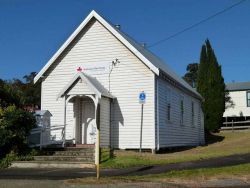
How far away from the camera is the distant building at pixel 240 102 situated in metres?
57.6

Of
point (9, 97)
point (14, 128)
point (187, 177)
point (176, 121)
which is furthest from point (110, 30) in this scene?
point (187, 177)

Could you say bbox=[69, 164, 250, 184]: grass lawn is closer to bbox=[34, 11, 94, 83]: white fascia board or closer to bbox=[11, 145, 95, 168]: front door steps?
bbox=[11, 145, 95, 168]: front door steps

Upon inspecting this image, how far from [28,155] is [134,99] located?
21.3 ft

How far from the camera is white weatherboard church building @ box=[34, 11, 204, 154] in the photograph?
24531 mm

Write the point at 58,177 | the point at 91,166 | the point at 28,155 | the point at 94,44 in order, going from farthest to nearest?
the point at 94,44, the point at 28,155, the point at 91,166, the point at 58,177

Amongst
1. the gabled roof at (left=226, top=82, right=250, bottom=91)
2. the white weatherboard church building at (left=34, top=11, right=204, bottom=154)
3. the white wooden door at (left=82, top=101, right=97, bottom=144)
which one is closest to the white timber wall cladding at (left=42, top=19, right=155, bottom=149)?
the white weatherboard church building at (left=34, top=11, right=204, bottom=154)

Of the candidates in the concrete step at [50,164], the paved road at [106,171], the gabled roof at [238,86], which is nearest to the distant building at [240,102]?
the gabled roof at [238,86]

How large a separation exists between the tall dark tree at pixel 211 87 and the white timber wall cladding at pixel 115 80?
78.9 feet

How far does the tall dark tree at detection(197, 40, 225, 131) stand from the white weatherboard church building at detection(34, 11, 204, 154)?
70.2ft

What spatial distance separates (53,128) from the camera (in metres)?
25.8

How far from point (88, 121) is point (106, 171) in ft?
28.1

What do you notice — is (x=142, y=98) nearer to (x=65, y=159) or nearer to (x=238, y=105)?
(x=65, y=159)

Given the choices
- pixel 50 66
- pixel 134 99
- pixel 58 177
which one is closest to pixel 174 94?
pixel 134 99

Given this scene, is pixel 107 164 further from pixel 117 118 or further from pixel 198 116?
pixel 198 116
